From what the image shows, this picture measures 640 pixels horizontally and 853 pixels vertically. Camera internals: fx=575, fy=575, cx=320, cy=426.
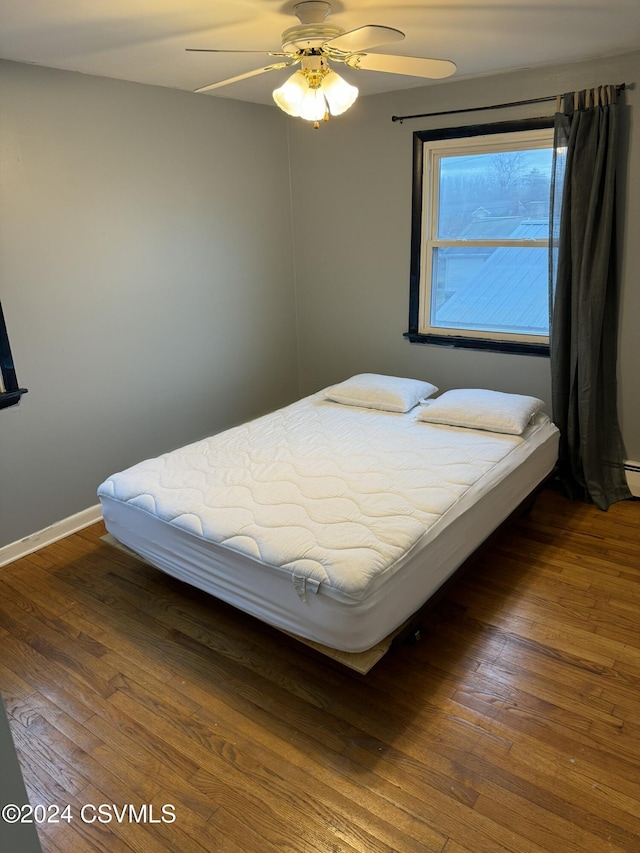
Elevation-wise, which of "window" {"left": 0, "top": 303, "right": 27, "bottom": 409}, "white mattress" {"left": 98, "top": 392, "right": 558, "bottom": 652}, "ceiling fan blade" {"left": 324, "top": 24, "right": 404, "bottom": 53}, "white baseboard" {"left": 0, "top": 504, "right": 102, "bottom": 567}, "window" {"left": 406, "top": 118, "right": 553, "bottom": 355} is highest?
"ceiling fan blade" {"left": 324, "top": 24, "right": 404, "bottom": 53}

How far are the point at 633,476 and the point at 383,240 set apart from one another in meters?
2.14

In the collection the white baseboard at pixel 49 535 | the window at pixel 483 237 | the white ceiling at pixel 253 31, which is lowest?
the white baseboard at pixel 49 535

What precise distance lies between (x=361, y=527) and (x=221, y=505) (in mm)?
575

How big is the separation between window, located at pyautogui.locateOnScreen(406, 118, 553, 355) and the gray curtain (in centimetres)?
23

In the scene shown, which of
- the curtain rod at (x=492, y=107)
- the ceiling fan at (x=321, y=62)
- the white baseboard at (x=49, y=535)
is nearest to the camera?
the ceiling fan at (x=321, y=62)

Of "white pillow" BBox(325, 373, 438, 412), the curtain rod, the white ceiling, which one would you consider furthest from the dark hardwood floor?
the curtain rod

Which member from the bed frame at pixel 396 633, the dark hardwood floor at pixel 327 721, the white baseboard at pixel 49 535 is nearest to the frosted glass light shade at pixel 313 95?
the bed frame at pixel 396 633

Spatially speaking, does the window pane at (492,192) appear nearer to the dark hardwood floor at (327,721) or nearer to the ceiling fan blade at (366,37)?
the ceiling fan blade at (366,37)

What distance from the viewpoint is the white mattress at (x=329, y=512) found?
1.88 meters

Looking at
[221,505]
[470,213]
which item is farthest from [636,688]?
[470,213]

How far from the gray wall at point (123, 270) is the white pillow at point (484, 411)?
1.55 m

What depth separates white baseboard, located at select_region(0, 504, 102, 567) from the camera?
9.43ft

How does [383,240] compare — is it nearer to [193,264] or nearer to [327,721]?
[193,264]

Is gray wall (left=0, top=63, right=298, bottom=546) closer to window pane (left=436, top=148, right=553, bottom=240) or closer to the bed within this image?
the bed
